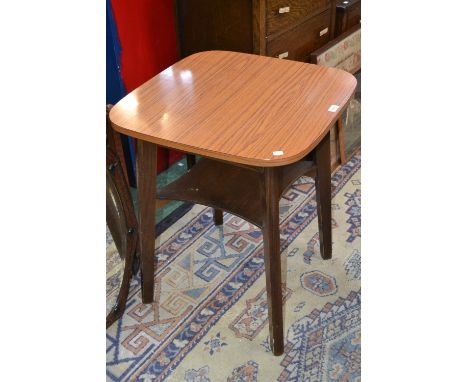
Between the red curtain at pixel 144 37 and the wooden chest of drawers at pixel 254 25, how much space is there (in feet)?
0.16

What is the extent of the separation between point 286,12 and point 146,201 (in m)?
1.03

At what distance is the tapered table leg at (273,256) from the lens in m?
1.43

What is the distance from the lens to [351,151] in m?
2.72

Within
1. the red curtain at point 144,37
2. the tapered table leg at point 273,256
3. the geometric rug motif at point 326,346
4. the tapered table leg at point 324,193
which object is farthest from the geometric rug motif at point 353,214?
the red curtain at point 144,37

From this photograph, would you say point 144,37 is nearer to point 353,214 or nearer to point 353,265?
point 353,214

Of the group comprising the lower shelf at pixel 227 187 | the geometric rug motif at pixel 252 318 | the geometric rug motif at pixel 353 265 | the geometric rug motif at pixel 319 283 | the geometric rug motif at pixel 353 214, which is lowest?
the geometric rug motif at pixel 252 318

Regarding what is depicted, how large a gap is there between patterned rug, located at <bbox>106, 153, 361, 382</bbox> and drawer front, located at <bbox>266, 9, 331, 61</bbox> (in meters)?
0.62

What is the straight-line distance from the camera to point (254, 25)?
214 centimetres

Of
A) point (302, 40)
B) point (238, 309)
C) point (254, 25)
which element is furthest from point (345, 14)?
point (238, 309)

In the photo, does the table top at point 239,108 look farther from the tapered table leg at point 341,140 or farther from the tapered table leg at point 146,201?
the tapered table leg at point 341,140

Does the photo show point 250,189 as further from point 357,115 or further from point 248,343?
point 357,115

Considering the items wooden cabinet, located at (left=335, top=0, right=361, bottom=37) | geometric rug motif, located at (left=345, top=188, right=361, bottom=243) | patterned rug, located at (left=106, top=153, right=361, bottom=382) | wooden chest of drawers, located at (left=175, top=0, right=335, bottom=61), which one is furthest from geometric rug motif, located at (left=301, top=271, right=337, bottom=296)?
wooden cabinet, located at (left=335, top=0, right=361, bottom=37)

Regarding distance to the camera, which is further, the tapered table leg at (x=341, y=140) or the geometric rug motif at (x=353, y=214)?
the tapered table leg at (x=341, y=140)
